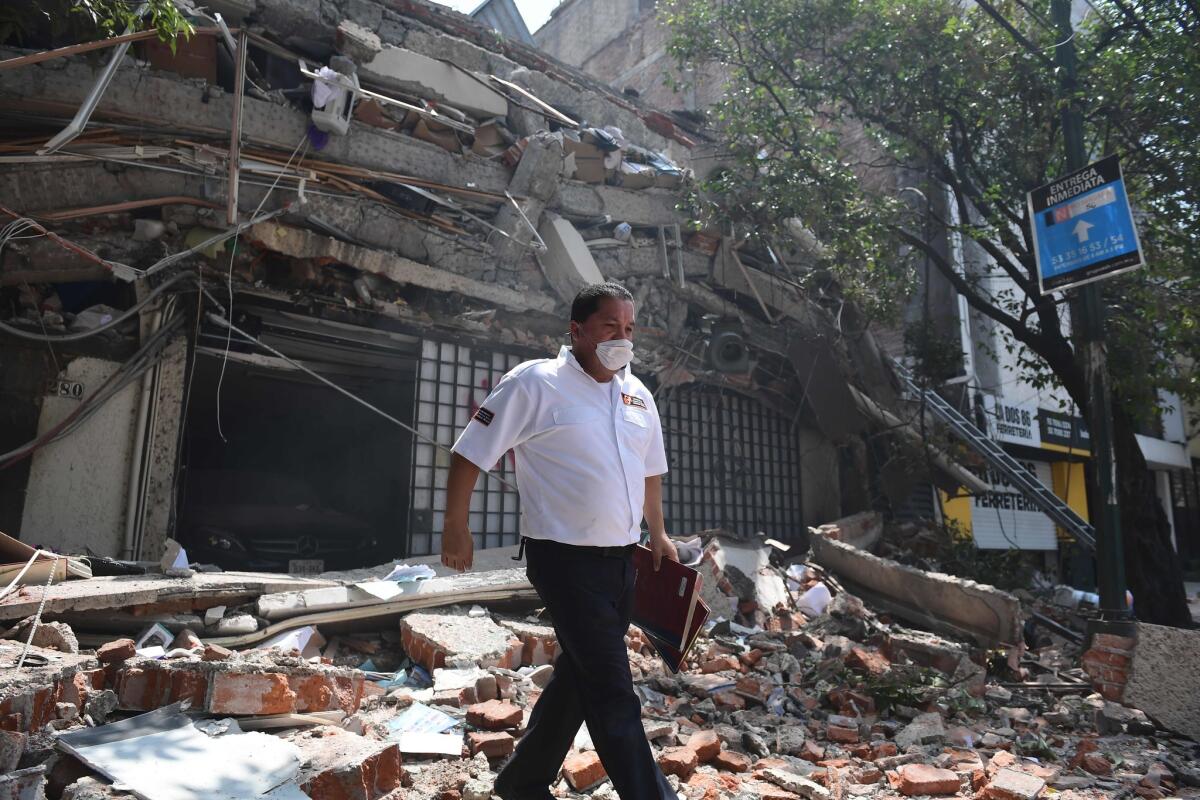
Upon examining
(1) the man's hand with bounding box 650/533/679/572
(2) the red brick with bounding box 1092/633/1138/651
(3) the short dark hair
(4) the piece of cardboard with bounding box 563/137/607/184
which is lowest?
(2) the red brick with bounding box 1092/633/1138/651

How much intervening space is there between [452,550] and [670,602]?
3.04ft

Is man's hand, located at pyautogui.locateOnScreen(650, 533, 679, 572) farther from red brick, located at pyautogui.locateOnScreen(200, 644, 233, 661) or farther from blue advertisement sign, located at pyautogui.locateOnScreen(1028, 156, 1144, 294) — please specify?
blue advertisement sign, located at pyautogui.locateOnScreen(1028, 156, 1144, 294)

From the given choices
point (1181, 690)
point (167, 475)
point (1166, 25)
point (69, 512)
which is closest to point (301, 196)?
point (167, 475)

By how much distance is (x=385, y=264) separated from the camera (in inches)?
279

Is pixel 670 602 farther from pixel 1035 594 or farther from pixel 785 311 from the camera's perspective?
pixel 1035 594

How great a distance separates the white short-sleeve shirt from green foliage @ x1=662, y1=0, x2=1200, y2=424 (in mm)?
6055

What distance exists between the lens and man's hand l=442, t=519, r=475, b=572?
261cm

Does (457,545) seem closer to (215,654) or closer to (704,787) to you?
(704,787)

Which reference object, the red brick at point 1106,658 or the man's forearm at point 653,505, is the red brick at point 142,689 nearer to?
the man's forearm at point 653,505

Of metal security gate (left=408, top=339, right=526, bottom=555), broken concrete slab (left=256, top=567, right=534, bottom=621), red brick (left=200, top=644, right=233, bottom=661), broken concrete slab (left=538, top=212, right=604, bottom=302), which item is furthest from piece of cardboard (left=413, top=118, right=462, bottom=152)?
red brick (left=200, top=644, right=233, bottom=661)

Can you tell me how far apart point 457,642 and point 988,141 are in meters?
8.49

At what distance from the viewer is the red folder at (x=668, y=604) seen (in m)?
2.98

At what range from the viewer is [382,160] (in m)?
7.21

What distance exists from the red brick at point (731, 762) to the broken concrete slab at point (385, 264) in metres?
5.14
